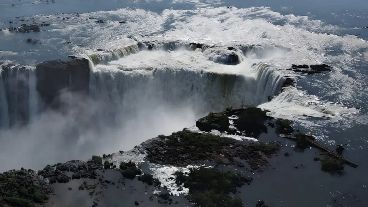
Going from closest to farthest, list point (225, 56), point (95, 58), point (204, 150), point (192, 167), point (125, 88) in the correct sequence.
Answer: point (192, 167), point (204, 150), point (125, 88), point (95, 58), point (225, 56)

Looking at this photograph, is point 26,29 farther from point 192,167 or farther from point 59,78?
point 192,167

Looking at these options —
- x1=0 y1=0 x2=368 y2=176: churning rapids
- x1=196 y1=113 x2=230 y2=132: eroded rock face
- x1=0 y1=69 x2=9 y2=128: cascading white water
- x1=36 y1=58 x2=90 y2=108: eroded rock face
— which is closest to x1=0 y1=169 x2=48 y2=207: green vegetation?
x1=0 y1=0 x2=368 y2=176: churning rapids

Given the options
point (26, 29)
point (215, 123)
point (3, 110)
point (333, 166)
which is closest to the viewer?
point (333, 166)

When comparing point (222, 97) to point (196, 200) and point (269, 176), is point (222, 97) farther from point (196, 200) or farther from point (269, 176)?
point (196, 200)

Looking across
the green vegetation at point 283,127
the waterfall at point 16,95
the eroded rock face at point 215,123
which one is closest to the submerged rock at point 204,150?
the eroded rock face at point 215,123

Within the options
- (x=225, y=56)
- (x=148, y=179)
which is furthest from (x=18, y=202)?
(x=225, y=56)

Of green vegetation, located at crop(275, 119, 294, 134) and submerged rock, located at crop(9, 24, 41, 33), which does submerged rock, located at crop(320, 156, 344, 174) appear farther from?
submerged rock, located at crop(9, 24, 41, 33)

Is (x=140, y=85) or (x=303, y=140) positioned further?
(x=140, y=85)

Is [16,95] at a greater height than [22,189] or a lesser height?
lesser
